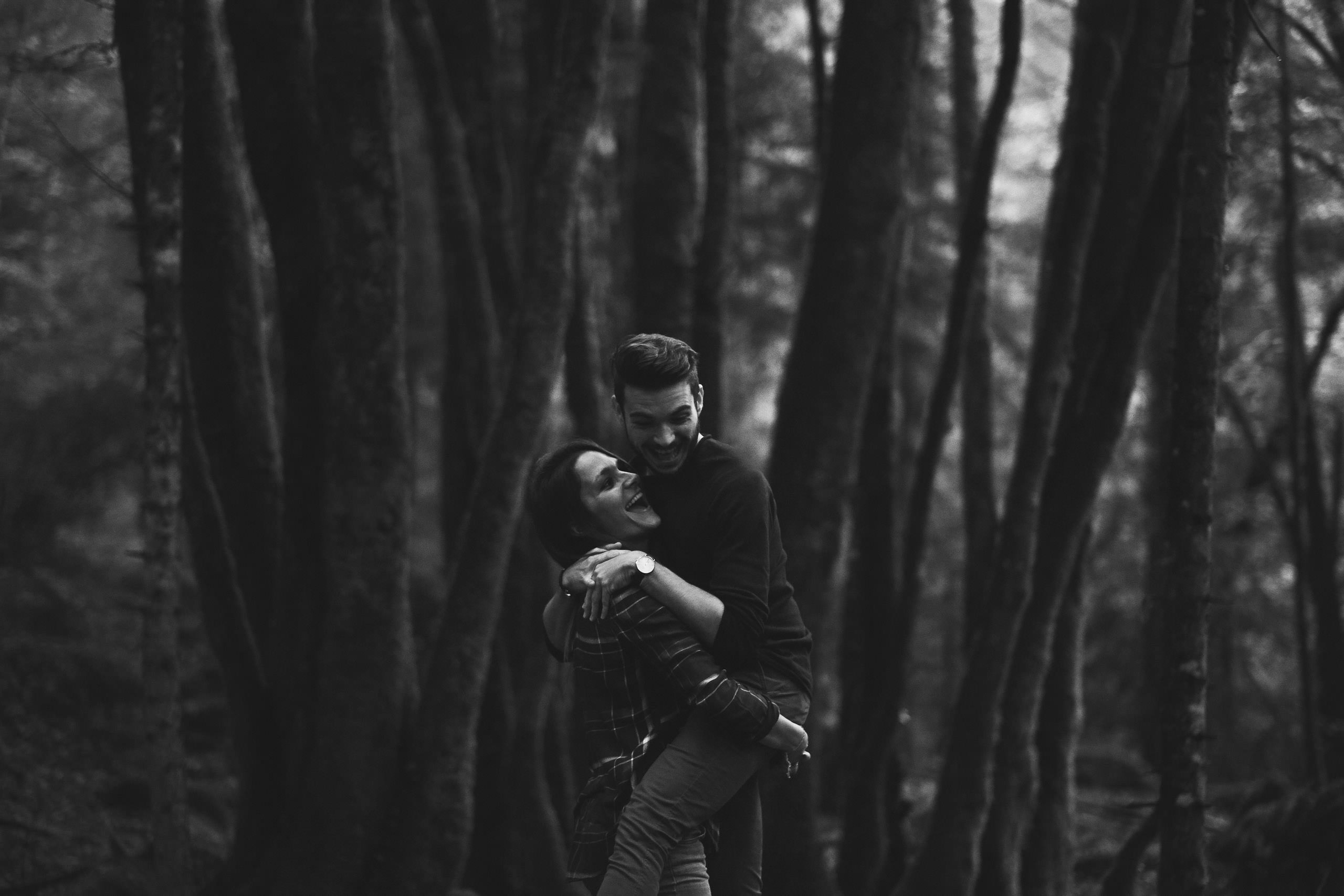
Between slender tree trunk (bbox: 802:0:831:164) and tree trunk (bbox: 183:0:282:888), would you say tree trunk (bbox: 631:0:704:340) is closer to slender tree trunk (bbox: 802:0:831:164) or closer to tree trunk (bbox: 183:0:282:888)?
slender tree trunk (bbox: 802:0:831:164)

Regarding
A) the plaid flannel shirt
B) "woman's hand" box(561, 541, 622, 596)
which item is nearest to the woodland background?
the plaid flannel shirt

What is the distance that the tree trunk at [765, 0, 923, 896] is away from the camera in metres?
7.10

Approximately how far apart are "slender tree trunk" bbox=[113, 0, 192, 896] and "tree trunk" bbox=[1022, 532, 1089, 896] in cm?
538

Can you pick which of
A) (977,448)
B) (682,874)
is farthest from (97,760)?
(682,874)

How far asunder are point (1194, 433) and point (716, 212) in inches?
162

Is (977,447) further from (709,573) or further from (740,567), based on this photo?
(740,567)

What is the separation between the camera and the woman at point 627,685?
3609mm

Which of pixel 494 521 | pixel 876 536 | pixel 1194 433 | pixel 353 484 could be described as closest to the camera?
pixel 1194 433

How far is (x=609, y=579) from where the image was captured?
11.8ft

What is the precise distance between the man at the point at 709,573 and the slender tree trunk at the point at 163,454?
3168 mm

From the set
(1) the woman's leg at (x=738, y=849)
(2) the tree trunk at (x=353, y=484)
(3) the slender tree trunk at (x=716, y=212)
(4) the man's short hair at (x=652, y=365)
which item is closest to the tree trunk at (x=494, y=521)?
(2) the tree trunk at (x=353, y=484)

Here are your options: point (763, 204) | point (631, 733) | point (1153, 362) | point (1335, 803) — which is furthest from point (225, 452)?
point (763, 204)

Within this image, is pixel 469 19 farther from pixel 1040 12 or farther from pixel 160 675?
pixel 1040 12

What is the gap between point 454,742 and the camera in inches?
262
